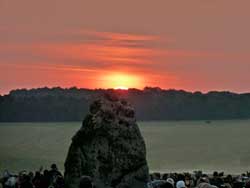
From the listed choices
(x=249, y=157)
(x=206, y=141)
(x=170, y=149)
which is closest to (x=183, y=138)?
(x=206, y=141)

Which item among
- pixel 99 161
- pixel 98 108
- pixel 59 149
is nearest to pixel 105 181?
pixel 99 161

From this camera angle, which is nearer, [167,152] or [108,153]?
[108,153]

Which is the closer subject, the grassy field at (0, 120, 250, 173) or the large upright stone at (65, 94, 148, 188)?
the large upright stone at (65, 94, 148, 188)

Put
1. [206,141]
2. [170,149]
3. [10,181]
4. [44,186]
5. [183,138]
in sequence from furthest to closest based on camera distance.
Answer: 1. [183,138]
2. [206,141]
3. [170,149]
4. [10,181]
5. [44,186]

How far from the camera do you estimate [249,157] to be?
243ft

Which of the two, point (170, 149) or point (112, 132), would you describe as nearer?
point (112, 132)

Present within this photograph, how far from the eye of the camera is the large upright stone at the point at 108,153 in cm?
2167

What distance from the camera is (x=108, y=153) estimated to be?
21.8 meters

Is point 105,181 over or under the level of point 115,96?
under

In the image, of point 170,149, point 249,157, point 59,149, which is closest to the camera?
point 249,157

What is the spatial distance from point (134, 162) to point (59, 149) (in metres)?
62.1

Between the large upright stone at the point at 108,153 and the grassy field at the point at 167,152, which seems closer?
the large upright stone at the point at 108,153

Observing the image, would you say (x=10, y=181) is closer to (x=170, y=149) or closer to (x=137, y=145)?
(x=137, y=145)

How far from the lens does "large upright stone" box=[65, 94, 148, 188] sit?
21.7 metres
